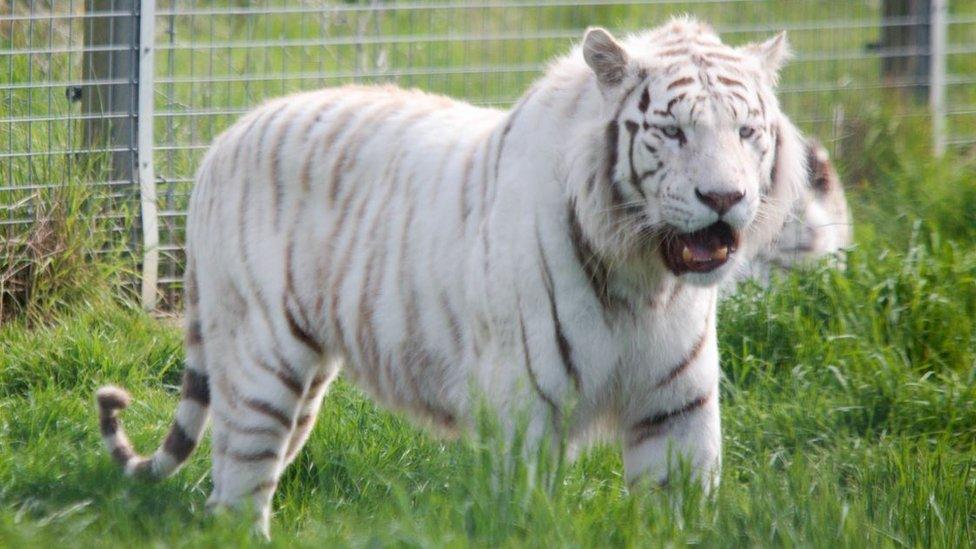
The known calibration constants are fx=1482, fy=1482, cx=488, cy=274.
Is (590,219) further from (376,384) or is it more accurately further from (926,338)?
(926,338)

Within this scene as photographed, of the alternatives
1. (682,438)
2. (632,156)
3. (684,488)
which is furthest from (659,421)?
(632,156)

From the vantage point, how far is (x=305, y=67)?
7.89 m

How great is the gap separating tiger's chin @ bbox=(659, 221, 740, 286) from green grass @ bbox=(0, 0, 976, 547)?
50cm

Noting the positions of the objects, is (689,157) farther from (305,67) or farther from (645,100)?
(305,67)

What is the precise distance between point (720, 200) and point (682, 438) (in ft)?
2.23

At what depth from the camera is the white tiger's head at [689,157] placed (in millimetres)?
3381

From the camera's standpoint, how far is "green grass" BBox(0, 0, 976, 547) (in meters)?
3.26

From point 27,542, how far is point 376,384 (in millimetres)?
1349

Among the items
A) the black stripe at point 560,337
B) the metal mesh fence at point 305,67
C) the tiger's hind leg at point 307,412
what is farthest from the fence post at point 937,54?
the black stripe at point 560,337

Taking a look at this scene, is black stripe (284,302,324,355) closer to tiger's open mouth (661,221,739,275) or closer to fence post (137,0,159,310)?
tiger's open mouth (661,221,739,275)

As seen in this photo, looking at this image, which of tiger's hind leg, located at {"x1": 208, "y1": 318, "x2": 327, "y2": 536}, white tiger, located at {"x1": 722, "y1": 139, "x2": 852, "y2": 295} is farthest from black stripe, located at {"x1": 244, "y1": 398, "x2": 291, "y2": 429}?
white tiger, located at {"x1": 722, "y1": 139, "x2": 852, "y2": 295}

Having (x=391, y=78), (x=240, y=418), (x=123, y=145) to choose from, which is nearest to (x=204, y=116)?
(x=123, y=145)

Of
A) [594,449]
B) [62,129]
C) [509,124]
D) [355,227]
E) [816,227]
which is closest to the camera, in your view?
[509,124]

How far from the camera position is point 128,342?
5602 millimetres
